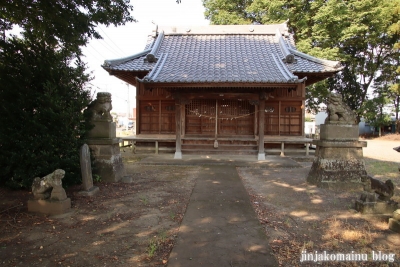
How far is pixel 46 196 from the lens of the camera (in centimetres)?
456

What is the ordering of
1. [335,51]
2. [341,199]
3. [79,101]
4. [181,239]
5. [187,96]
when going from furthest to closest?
1. [335,51]
2. [187,96]
3. [79,101]
4. [341,199]
5. [181,239]

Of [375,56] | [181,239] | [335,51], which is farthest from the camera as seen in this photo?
[375,56]

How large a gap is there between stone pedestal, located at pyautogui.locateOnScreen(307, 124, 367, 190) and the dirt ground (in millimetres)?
458

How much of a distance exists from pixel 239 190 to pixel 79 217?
11.7 ft

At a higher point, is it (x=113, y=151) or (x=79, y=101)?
(x=79, y=101)

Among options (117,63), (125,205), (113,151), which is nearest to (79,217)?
(125,205)

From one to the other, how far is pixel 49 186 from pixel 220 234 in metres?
3.15

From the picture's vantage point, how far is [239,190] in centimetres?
618

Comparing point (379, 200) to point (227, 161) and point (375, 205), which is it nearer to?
point (375, 205)

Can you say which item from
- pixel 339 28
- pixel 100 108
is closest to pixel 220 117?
pixel 100 108

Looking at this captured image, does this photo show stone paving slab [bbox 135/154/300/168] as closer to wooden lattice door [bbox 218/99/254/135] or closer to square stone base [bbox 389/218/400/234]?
wooden lattice door [bbox 218/99/254/135]

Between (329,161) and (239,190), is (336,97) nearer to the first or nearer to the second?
Result: (329,161)

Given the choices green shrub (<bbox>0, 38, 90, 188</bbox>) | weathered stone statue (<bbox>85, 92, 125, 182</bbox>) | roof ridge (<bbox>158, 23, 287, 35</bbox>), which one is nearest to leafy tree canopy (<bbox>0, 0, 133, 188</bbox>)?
green shrub (<bbox>0, 38, 90, 188</bbox>)

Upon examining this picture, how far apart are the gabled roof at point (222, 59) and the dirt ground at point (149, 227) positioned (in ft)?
16.7
